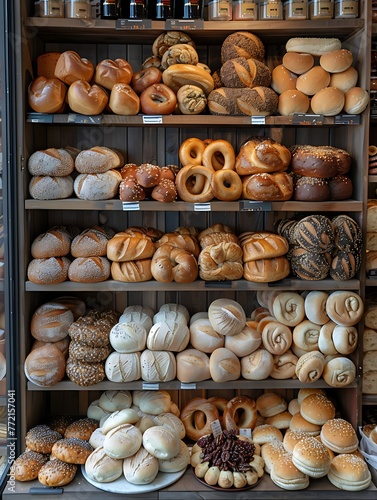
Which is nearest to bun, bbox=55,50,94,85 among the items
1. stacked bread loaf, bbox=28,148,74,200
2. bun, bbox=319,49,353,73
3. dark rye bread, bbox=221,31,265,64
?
stacked bread loaf, bbox=28,148,74,200

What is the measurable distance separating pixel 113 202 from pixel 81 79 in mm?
659

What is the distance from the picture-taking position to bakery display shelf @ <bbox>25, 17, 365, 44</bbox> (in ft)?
9.69

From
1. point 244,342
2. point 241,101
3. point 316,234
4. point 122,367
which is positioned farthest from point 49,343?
point 241,101

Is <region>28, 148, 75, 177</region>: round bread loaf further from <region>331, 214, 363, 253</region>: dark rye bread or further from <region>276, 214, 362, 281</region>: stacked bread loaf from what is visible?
<region>331, 214, 363, 253</region>: dark rye bread

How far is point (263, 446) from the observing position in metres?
2.99

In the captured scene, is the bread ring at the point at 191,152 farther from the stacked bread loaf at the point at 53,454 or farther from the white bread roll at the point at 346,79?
the stacked bread loaf at the point at 53,454

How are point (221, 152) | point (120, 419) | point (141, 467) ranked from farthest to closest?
point (221, 152), point (120, 419), point (141, 467)

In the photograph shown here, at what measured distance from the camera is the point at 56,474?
277cm

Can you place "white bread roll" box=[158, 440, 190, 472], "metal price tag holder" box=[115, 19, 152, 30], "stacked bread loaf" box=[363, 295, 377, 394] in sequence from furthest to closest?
"stacked bread loaf" box=[363, 295, 377, 394] < "metal price tag holder" box=[115, 19, 152, 30] < "white bread roll" box=[158, 440, 190, 472]

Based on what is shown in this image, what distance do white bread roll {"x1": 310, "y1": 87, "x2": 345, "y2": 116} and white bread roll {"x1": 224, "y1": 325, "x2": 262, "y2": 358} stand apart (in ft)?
4.01

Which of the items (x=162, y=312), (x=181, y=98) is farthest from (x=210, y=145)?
(x=162, y=312)

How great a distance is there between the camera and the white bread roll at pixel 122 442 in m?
2.73

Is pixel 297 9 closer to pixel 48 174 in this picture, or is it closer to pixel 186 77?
pixel 186 77

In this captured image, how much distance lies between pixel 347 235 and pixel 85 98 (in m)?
1.51
